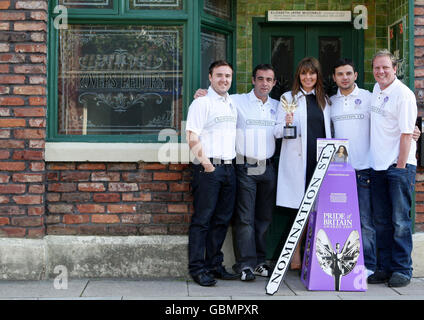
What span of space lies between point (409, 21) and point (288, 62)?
4.59ft

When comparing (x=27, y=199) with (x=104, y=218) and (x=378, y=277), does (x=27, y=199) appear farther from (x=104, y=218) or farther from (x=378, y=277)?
(x=378, y=277)

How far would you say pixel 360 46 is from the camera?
627 cm

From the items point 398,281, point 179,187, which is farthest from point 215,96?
point 398,281

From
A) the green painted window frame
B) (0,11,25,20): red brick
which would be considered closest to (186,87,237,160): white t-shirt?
the green painted window frame

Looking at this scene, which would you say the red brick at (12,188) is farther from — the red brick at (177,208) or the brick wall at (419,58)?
the brick wall at (419,58)

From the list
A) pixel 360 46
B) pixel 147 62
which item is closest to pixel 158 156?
pixel 147 62

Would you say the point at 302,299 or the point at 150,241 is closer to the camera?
the point at 302,299

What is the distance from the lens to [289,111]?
5172 mm

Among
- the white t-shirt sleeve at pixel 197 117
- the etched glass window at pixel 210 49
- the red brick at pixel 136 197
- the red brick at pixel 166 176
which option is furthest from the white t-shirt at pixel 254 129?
the red brick at pixel 136 197

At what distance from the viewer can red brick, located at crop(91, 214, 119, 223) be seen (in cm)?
543

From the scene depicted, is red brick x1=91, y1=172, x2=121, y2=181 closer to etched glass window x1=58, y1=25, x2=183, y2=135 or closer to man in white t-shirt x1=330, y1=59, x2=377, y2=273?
etched glass window x1=58, y1=25, x2=183, y2=135

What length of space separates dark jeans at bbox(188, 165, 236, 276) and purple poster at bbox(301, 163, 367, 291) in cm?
86

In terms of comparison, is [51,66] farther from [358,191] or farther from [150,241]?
[358,191]

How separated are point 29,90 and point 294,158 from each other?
8.78ft
